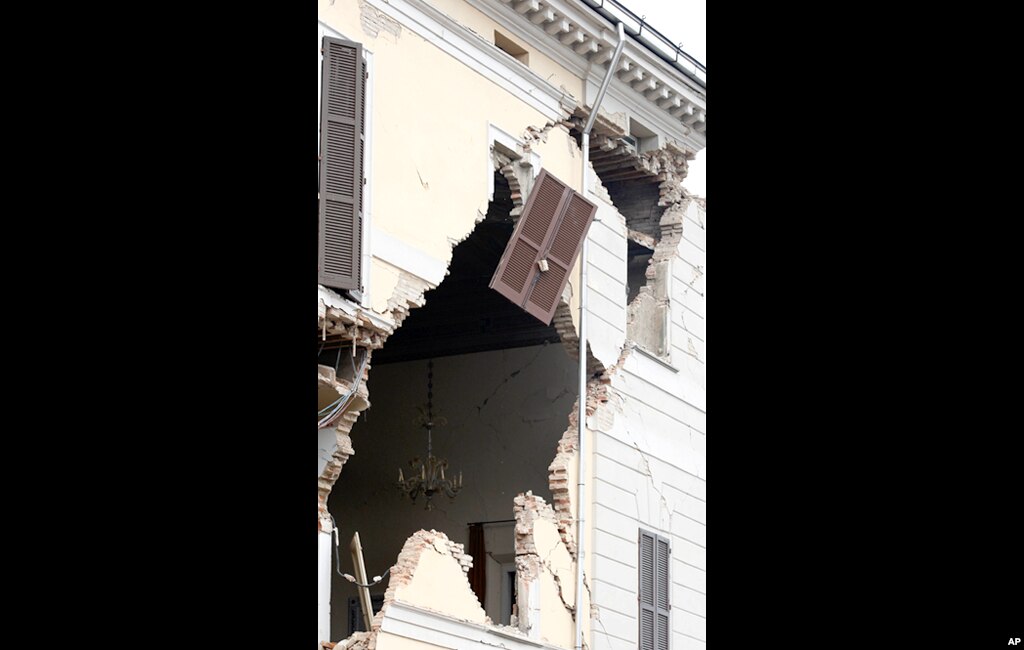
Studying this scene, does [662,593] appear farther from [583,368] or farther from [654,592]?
[583,368]

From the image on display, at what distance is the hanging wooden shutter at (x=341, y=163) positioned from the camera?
534 inches

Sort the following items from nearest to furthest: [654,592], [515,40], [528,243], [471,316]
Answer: [528,243]
[515,40]
[654,592]
[471,316]

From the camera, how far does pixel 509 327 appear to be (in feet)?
63.9

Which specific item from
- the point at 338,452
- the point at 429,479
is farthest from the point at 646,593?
the point at 338,452

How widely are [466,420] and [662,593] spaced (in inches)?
134

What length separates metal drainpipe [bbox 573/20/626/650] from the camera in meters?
16.2

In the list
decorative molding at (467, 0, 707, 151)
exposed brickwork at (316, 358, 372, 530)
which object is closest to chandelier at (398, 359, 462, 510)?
decorative molding at (467, 0, 707, 151)

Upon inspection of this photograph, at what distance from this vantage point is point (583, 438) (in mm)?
16531

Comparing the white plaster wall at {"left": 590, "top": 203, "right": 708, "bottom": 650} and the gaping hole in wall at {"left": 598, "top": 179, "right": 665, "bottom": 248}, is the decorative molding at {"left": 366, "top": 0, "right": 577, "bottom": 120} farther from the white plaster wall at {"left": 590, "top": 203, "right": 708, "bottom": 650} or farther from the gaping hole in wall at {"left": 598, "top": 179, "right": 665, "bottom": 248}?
the gaping hole in wall at {"left": 598, "top": 179, "right": 665, "bottom": 248}
